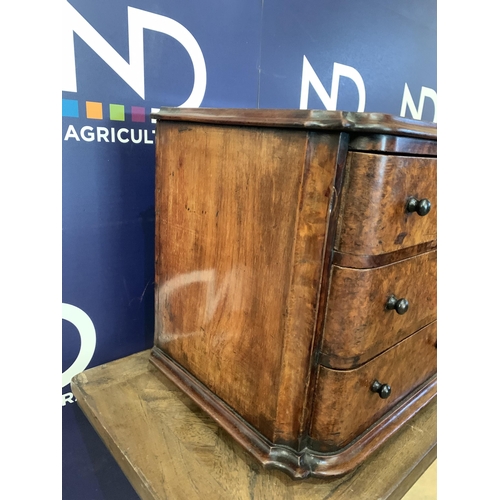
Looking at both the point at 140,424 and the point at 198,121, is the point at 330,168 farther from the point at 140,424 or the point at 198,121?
the point at 140,424

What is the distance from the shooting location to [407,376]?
834mm

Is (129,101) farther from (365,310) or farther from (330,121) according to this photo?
(365,310)

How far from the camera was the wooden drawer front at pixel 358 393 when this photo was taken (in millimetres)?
671

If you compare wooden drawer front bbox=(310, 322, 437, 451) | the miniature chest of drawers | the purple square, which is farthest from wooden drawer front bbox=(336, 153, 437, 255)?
the purple square

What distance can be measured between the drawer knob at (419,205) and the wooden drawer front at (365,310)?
100 millimetres

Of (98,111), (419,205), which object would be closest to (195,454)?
(419,205)

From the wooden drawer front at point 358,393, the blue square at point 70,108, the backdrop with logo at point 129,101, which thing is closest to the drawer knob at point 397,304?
the wooden drawer front at point 358,393

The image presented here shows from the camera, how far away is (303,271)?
0.62 meters

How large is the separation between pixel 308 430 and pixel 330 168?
458 mm

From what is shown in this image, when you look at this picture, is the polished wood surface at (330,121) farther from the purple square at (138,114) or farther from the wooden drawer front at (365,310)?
the purple square at (138,114)

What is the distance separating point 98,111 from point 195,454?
0.75 metres
